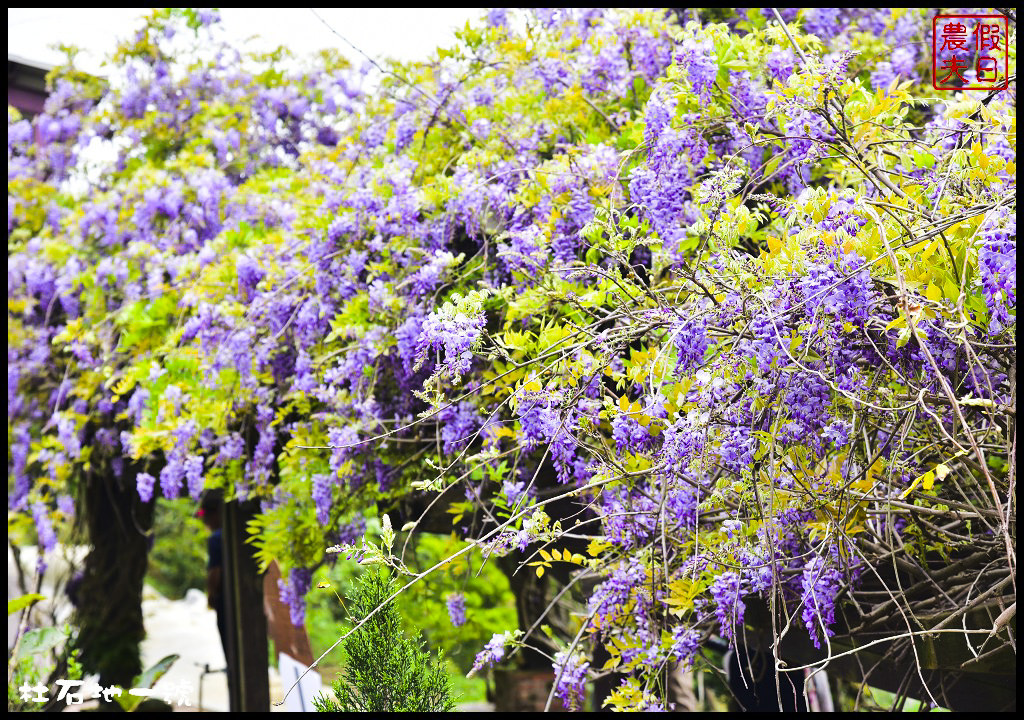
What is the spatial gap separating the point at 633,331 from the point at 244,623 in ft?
12.4

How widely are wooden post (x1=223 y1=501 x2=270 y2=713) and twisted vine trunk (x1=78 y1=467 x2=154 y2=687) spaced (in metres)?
0.80

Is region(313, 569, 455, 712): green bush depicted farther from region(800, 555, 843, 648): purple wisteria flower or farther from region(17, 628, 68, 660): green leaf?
region(17, 628, 68, 660): green leaf

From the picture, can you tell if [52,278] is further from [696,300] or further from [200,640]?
[200,640]

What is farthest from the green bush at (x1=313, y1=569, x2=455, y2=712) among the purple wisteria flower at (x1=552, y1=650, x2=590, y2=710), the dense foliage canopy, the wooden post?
the wooden post

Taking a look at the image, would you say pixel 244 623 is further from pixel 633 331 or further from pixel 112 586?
pixel 633 331

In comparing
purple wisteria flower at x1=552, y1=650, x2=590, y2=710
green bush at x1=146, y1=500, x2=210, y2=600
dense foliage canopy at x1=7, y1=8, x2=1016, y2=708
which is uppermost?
dense foliage canopy at x1=7, y1=8, x2=1016, y2=708

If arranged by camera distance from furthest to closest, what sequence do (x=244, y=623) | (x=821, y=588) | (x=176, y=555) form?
(x=176, y=555) → (x=244, y=623) → (x=821, y=588)

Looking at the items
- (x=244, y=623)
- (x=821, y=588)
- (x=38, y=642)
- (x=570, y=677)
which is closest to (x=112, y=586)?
(x=38, y=642)

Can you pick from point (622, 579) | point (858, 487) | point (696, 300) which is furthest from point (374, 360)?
point (858, 487)

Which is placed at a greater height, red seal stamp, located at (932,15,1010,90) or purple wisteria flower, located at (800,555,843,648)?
red seal stamp, located at (932,15,1010,90)

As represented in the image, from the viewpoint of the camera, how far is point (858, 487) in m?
1.69

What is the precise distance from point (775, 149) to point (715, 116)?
0.22 meters

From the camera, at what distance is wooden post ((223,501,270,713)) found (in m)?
4.85

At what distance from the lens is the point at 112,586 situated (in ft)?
18.3
